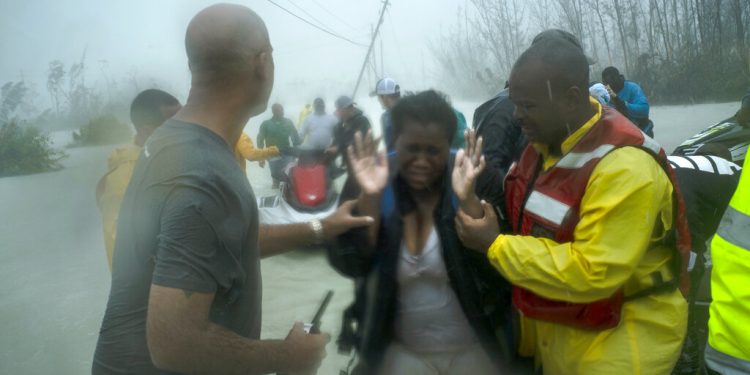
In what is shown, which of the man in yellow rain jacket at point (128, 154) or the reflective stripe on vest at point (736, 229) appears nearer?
the reflective stripe on vest at point (736, 229)

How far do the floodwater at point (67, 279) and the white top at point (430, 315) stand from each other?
1.26 metres

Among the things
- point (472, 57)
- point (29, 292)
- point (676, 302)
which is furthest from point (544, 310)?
point (29, 292)

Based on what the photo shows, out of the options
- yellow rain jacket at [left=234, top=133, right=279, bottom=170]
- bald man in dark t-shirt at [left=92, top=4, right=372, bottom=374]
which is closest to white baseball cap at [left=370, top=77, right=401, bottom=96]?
yellow rain jacket at [left=234, top=133, right=279, bottom=170]

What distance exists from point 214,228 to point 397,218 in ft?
2.49

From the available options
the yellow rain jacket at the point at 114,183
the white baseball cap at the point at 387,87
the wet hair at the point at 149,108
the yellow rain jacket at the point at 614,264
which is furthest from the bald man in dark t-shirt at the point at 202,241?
the white baseball cap at the point at 387,87

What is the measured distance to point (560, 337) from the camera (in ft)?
6.23

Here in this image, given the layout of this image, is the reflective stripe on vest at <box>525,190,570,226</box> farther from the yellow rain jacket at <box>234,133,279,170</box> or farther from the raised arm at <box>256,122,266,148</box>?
the raised arm at <box>256,122,266,148</box>

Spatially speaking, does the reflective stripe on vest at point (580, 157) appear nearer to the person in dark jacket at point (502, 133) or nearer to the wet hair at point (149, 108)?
the person in dark jacket at point (502, 133)

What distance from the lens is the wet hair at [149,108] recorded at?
8.73 feet

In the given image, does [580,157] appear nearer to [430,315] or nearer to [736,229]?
[736,229]

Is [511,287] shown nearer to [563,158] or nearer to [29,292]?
[563,158]

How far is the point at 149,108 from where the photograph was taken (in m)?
2.75

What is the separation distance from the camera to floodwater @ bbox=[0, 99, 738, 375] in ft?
10.9

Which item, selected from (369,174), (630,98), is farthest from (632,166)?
(630,98)
